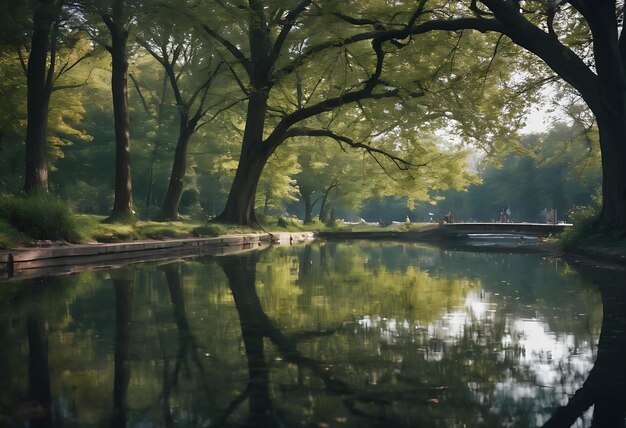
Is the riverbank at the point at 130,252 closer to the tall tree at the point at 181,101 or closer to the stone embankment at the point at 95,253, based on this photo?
the stone embankment at the point at 95,253

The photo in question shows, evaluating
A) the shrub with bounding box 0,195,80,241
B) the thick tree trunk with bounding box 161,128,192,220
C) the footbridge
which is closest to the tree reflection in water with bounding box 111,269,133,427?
the shrub with bounding box 0,195,80,241

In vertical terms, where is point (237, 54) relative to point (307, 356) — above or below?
above

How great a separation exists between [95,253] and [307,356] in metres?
13.9

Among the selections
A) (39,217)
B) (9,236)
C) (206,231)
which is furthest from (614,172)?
(9,236)

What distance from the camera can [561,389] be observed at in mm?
5125

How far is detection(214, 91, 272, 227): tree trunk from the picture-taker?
32594 mm

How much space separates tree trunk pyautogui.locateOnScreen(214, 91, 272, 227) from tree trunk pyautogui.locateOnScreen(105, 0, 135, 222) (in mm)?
6838

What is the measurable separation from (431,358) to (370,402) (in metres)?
1.62

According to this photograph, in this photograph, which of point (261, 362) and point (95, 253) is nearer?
point (261, 362)

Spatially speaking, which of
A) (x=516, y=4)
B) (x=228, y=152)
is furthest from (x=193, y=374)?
(x=228, y=152)

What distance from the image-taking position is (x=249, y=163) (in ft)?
107

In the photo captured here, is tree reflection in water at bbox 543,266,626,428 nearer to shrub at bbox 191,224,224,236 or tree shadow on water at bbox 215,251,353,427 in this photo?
tree shadow on water at bbox 215,251,353,427

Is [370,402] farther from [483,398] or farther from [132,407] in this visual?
[132,407]

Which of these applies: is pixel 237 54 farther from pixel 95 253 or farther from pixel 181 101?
pixel 95 253
